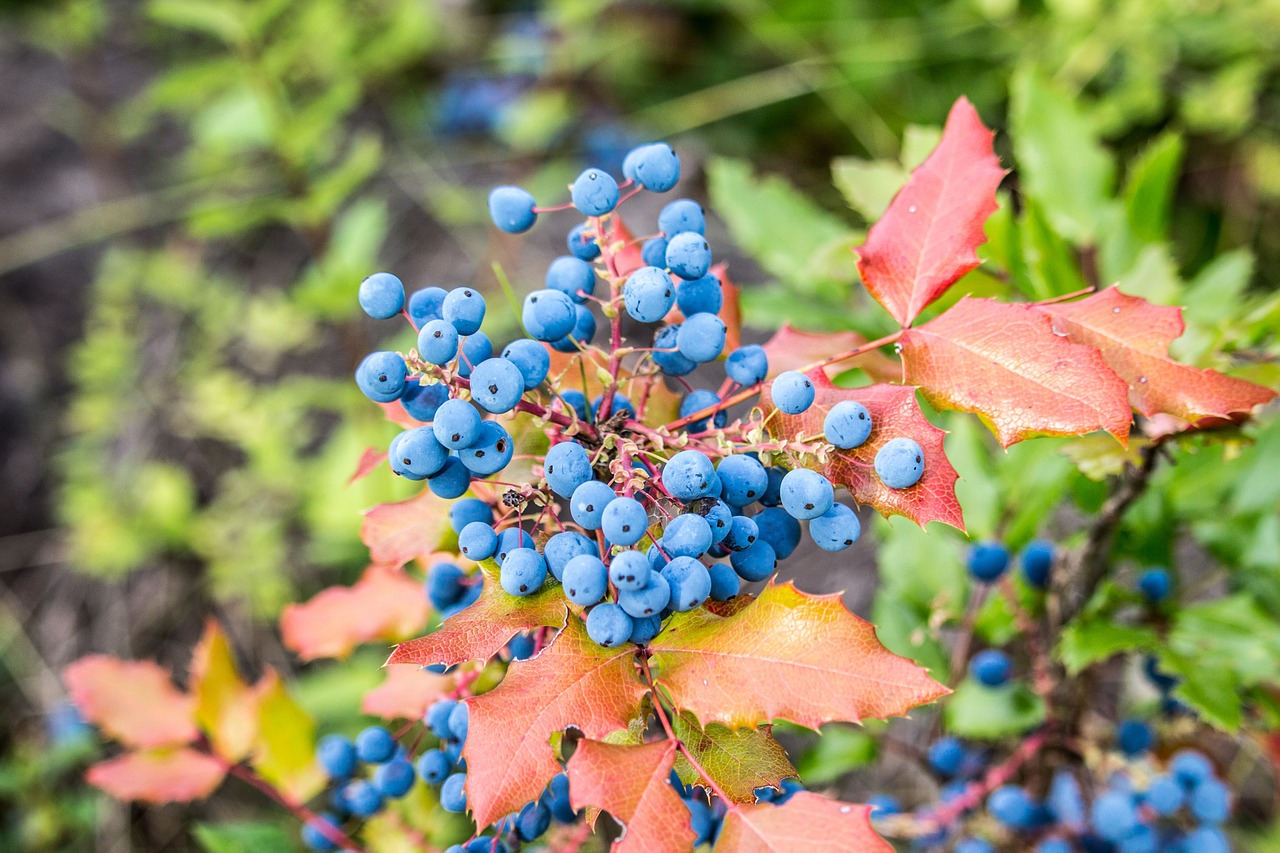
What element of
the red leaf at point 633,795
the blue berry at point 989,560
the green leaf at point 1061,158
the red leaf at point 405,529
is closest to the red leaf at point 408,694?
the red leaf at point 405,529

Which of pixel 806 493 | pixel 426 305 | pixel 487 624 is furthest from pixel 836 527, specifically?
pixel 426 305

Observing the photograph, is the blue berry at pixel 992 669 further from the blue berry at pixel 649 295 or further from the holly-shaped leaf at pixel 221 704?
the holly-shaped leaf at pixel 221 704

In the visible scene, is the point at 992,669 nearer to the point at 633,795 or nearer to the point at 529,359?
the point at 633,795

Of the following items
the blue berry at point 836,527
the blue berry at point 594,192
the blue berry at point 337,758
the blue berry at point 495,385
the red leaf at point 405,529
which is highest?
the blue berry at point 594,192

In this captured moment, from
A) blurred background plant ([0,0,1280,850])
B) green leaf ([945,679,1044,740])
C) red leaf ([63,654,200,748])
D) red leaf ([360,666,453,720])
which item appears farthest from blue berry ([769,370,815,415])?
red leaf ([63,654,200,748])

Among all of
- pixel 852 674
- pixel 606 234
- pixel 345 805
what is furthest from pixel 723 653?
pixel 345 805

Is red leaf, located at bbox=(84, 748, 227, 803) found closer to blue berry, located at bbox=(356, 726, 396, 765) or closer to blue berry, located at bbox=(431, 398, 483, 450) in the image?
blue berry, located at bbox=(356, 726, 396, 765)
